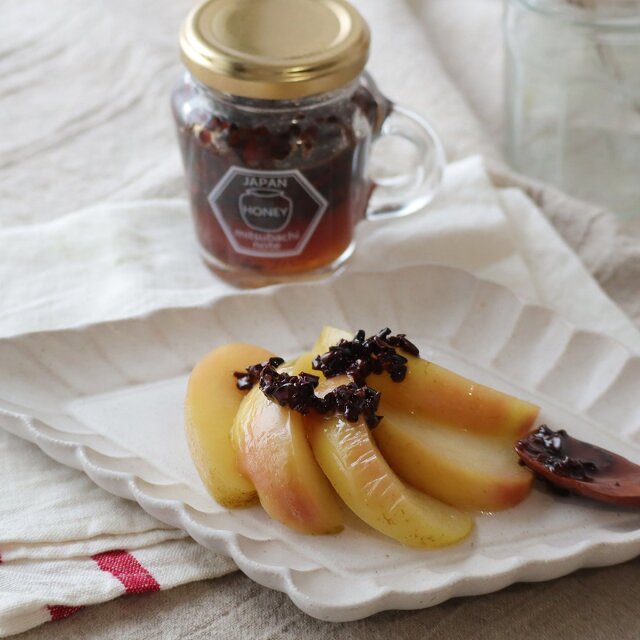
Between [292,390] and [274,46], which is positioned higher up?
[274,46]

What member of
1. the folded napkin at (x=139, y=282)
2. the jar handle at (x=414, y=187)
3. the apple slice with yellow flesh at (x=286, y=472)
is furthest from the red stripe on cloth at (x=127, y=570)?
the jar handle at (x=414, y=187)

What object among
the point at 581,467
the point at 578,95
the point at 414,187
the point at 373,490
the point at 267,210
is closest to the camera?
the point at 373,490

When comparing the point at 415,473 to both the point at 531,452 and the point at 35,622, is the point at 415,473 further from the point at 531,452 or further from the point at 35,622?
the point at 35,622

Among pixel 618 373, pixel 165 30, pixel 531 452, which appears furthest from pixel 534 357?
pixel 165 30

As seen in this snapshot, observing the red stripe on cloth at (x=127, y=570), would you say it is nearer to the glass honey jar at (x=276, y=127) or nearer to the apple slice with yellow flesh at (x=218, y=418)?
the apple slice with yellow flesh at (x=218, y=418)

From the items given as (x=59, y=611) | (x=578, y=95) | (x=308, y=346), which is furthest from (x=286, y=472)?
(x=578, y=95)

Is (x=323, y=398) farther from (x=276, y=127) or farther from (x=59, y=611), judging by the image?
(x=276, y=127)

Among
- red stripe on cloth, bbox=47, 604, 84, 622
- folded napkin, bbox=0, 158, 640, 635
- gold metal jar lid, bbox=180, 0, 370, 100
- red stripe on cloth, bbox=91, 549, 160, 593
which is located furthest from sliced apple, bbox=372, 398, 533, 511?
gold metal jar lid, bbox=180, 0, 370, 100
